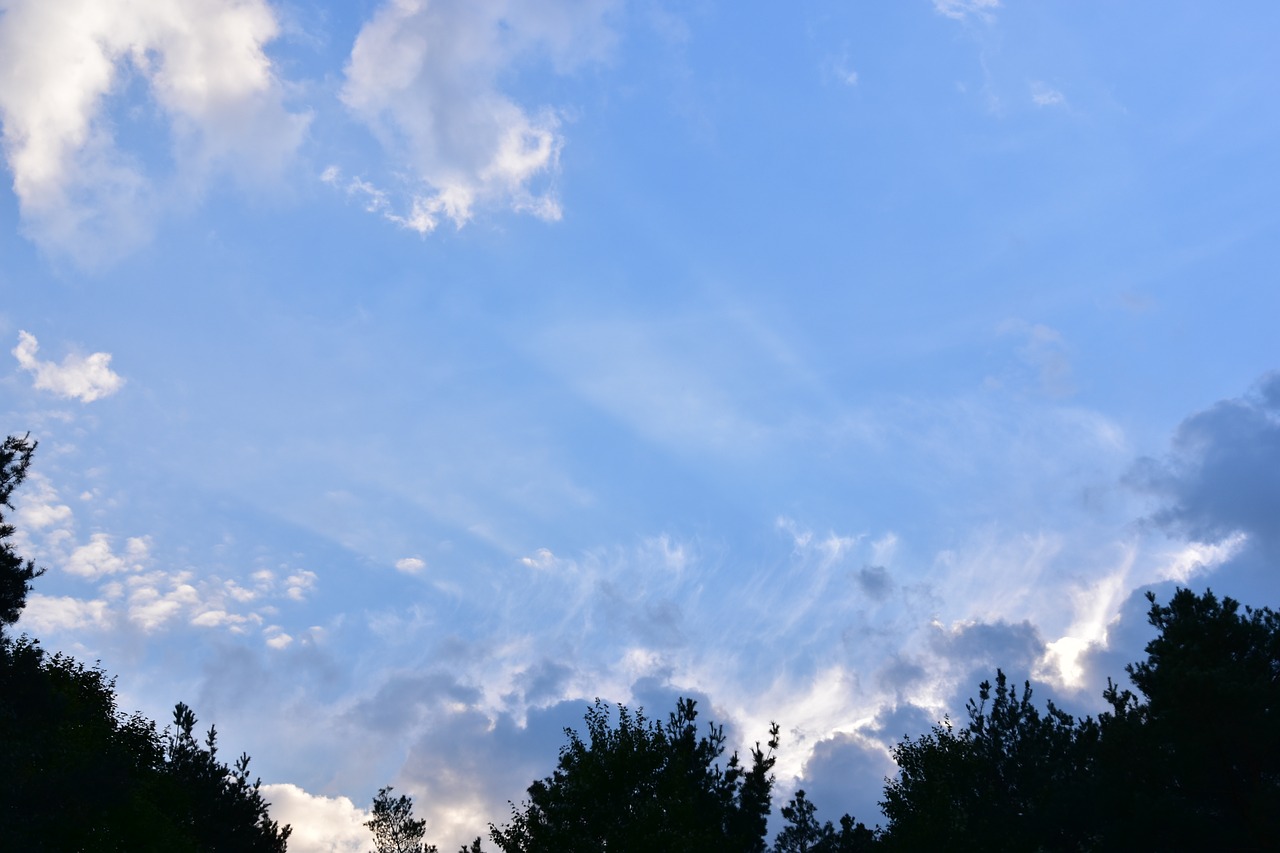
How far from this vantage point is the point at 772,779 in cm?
5128

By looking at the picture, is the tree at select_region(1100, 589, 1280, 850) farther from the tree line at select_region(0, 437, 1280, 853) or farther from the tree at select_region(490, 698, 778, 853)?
the tree at select_region(490, 698, 778, 853)

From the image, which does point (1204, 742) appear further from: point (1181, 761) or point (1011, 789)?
point (1011, 789)

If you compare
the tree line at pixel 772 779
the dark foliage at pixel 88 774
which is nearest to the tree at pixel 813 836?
the tree line at pixel 772 779

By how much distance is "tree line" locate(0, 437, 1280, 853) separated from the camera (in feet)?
109

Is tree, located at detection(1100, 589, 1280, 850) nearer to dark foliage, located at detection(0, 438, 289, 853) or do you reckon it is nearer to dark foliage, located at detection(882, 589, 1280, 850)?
dark foliage, located at detection(882, 589, 1280, 850)

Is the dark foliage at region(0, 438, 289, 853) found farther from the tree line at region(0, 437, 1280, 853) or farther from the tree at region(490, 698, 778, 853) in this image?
the tree at region(490, 698, 778, 853)

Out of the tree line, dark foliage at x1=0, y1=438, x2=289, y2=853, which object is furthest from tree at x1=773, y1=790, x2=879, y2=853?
dark foliage at x1=0, y1=438, x2=289, y2=853

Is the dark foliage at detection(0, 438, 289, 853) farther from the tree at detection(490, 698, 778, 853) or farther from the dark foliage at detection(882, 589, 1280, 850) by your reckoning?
the dark foliage at detection(882, 589, 1280, 850)

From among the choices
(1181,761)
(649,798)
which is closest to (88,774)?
(649,798)

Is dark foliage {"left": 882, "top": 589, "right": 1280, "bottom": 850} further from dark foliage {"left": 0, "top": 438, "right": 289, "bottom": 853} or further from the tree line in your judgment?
dark foliage {"left": 0, "top": 438, "right": 289, "bottom": 853}

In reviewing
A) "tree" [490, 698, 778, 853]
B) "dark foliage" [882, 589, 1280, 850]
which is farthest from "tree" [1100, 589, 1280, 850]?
"tree" [490, 698, 778, 853]

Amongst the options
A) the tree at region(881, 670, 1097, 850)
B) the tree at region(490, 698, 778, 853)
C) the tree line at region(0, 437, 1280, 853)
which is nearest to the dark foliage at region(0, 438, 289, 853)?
the tree line at region(0, 437, 1280, 853)

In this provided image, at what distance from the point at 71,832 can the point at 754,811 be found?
33834 millimetres

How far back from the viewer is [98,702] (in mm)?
66938
